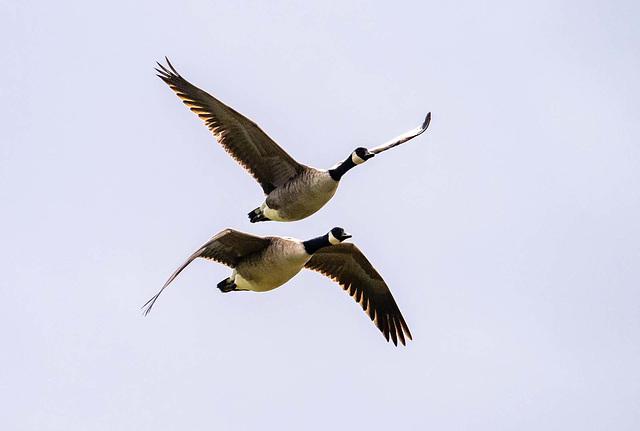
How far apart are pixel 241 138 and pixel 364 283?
319 centimetres

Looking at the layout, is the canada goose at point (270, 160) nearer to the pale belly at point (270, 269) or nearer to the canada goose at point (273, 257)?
the canada goose at point (273, 257)

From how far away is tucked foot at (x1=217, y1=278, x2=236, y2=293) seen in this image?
52.7ft

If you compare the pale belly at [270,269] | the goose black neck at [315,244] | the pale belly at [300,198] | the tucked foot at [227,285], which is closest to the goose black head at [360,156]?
the pale belly at [300,198]

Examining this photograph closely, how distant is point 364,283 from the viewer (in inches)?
706

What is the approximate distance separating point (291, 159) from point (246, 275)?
1.95m

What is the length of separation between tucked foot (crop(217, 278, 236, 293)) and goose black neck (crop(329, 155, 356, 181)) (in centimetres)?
210

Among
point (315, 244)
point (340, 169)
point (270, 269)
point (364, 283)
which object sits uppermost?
point (340, 169)

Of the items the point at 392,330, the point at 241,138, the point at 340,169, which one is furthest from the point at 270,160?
the point at 392,330

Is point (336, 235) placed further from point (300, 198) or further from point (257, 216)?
point (257, 216)

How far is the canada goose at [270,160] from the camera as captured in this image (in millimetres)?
16234

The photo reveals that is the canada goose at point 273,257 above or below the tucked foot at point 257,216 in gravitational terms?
below

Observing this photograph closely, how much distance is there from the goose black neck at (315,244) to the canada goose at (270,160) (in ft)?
2.73

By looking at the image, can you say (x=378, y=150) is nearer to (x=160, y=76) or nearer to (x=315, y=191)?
(x=315, y=191)

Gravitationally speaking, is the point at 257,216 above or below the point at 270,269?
above
